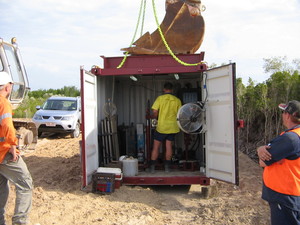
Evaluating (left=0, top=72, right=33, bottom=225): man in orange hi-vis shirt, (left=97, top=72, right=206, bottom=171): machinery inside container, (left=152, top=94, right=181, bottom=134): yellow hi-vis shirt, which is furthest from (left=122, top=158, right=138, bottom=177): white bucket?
(left=0, top=72, right=33, bottom=225): man in orange hi-vis shirt

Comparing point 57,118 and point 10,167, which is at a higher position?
point 57,118

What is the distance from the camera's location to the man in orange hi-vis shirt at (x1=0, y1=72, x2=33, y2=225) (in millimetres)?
3865

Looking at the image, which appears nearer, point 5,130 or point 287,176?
point 287,176

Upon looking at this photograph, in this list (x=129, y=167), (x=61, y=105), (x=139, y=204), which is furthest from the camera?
(x=61, y=105)

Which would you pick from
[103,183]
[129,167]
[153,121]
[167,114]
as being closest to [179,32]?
[167,114]

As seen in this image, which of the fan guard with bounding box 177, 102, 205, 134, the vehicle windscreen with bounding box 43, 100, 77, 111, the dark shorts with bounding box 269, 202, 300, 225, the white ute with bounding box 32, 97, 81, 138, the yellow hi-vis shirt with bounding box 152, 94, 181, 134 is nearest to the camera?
the dark shorts with bounding box 269, 202, 300, 225

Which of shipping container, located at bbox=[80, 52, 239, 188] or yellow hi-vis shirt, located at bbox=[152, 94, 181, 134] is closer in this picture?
shipping container, located at bbox=[80, 52, 239, 188]

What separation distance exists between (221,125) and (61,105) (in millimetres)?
9701

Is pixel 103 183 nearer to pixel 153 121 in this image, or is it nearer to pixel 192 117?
pixel 153 121

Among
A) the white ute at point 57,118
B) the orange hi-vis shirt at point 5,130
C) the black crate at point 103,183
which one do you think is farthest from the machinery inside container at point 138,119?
the white ute at point 57,118

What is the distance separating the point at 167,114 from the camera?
22.5ft

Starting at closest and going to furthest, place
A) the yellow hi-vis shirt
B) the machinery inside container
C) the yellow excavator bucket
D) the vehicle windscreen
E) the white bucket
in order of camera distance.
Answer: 1. the white bucket
2. the yellow hi-vis shirt
3. the yellow excavator bucket
4. the machinery inside container
5. the vehicle windscreen

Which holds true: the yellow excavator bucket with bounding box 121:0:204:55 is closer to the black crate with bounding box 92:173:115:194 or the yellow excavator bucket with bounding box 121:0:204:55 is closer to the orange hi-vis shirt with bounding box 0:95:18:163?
the black crate with bounding box 92:173:115:194

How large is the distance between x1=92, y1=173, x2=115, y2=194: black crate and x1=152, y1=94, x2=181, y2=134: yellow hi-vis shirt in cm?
157
